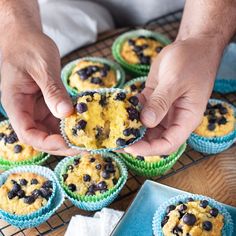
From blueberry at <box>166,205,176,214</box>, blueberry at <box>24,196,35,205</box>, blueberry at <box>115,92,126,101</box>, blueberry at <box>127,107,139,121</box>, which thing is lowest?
blueberry at <box>24,196,35,205</box>

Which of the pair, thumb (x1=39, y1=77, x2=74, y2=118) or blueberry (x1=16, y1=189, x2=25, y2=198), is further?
blueberry (x1=16, y1=189, x2=25, y2=198)

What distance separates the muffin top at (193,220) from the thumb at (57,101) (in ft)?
2.16

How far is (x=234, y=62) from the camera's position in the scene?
132 inches

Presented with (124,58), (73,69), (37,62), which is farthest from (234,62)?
(37,62)

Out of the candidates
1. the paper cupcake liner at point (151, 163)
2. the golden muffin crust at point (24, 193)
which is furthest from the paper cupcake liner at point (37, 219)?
the paper cupcake liner at point (151, 163)

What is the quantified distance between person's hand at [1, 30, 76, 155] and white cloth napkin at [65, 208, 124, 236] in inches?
13.5

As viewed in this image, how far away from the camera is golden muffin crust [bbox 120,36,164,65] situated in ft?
11.2

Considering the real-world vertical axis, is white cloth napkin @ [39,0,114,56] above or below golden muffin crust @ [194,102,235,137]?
above

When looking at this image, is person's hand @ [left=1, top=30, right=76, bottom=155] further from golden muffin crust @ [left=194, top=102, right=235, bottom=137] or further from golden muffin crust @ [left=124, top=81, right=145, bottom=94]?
golden muffin crust @ [left=194, top=102, right=235, bottom=137]

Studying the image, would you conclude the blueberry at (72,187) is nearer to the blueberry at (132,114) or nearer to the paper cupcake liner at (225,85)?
the blueberry at (132,114)

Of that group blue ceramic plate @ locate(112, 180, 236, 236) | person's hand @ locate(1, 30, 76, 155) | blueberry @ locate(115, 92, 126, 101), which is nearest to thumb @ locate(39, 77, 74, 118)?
person's hand @ locate(1, 30, 76, 155)

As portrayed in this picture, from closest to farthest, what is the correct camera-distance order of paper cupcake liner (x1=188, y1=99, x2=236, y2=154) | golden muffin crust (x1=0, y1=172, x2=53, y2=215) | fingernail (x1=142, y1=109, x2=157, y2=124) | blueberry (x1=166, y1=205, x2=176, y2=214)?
fingernail (x1=142, y1=109, x2=157, y2=124)
blueberry (x1=166, y1=205, x2=176, y2=214)
golden muffin crust (x1=0, y1=172, x2=53, y2=215)
paper cupcake liner (x1=188, y1=99, x2=236, y2=154)

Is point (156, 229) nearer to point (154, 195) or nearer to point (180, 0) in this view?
point (154, 195)

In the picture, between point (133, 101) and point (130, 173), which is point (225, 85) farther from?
point (133, 101)
